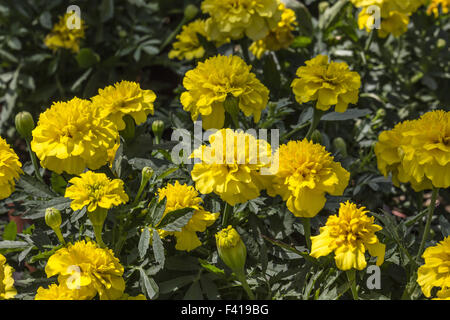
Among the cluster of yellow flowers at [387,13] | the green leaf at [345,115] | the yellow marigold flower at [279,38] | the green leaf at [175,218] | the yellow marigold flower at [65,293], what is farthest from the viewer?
the yellow marigold flower at [279,38]

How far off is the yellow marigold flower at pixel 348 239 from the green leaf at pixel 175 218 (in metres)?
0.21

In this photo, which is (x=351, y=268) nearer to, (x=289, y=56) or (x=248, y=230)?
(x=248, y=230)

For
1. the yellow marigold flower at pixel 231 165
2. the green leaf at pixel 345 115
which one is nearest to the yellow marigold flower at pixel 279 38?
the green leaf at pixel 345 115

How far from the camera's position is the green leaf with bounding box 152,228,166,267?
93cm

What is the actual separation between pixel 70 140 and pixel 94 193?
0.36 ft

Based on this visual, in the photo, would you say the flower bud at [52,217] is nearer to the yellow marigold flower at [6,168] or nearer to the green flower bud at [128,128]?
the yellow marigold flower at [6,168]

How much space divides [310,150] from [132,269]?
0.36m

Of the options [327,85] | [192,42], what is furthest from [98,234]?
[192,42]

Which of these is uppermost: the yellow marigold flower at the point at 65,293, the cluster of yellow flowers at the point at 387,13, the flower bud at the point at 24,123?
the cluster of yellow flowers at the point at 387,13

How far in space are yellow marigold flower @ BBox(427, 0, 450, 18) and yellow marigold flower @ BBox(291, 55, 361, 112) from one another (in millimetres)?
814

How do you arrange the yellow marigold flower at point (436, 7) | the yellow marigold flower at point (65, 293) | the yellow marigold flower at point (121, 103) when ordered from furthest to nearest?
the yellow marigold flower at point (436, 7)
the yellow marigold flower at point (121, 103)
the yellow marigold flower at point (65, 293)

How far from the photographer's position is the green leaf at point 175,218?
966mm

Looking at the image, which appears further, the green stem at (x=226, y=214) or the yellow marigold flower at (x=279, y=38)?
the yellow marigold flower at (x=279, y=38)
